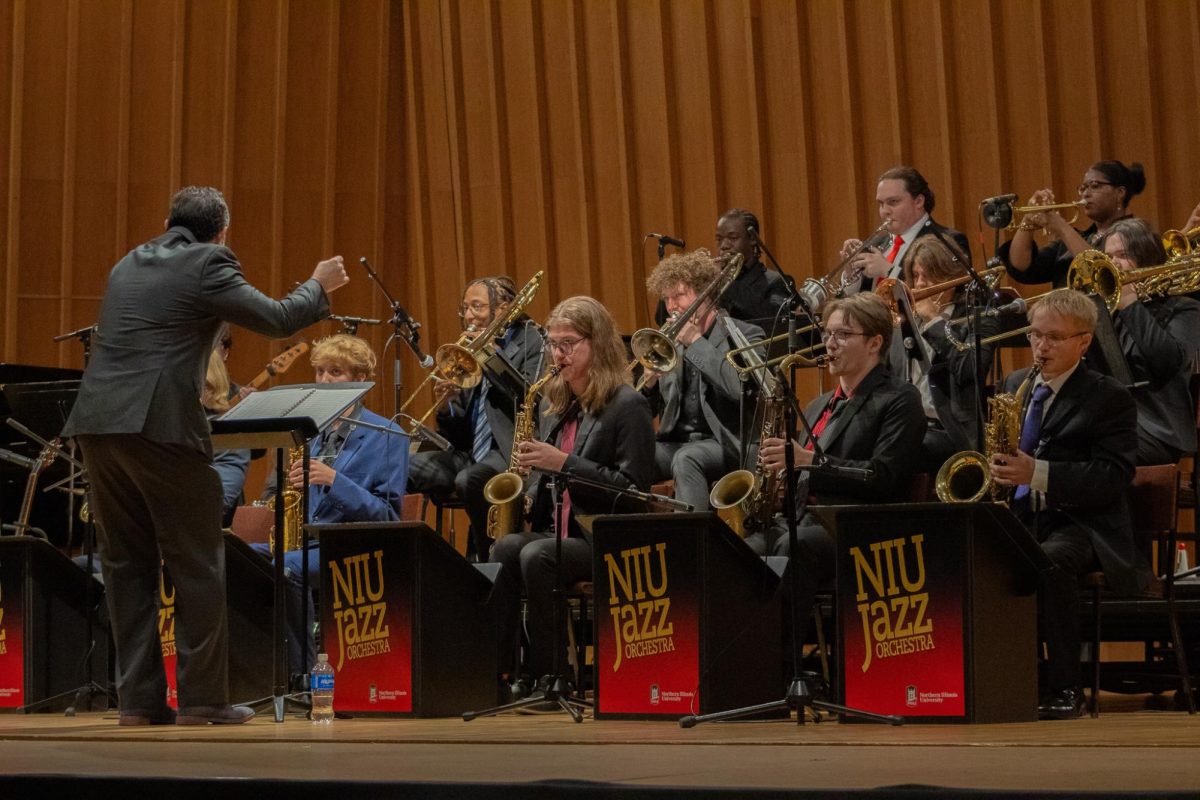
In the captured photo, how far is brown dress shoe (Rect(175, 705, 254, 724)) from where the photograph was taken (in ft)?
12.6

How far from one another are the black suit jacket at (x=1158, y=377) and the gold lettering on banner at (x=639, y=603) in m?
1.59

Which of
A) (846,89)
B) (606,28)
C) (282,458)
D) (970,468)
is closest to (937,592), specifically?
(970,468)

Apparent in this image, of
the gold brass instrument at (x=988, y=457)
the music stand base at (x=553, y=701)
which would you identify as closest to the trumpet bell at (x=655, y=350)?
the gold brass instrument at (x=988, y=457)

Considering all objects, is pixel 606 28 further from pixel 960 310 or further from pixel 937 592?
pixel 937 592

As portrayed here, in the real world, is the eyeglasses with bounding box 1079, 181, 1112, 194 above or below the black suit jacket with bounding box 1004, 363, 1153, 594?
above

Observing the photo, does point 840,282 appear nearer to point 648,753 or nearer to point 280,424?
point 280,424

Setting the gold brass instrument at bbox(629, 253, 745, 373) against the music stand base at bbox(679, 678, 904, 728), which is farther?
the gold brass instrument at bbox(629, 253, 745, 373)

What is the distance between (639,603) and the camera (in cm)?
386

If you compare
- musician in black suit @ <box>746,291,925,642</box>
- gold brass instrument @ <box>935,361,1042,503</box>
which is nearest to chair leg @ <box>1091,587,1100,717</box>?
gold brass instrument @ <box>935,361,1042,503</box>

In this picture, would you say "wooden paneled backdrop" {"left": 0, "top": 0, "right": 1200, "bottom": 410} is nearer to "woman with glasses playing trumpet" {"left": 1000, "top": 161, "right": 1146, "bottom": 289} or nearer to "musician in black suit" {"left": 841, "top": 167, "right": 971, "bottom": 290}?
"woman with glasses playing trumpet" {"left": 1000, "top": 161, "right": 1146, "bottom": 289}

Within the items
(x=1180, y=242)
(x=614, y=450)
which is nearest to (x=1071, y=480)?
(x=614, y=450)

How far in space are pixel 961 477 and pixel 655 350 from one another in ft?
4.30

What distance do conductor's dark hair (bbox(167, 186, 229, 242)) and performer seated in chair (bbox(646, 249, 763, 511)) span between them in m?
1.70

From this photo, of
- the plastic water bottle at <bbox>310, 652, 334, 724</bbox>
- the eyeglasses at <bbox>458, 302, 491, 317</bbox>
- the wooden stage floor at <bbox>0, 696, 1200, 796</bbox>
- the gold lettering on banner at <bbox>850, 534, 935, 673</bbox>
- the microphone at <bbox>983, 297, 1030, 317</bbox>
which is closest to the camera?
the wooden stage floor at <bbox>0, 696, 1200, 796</bbox>
